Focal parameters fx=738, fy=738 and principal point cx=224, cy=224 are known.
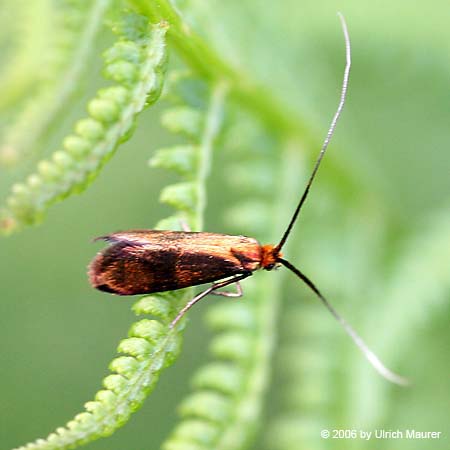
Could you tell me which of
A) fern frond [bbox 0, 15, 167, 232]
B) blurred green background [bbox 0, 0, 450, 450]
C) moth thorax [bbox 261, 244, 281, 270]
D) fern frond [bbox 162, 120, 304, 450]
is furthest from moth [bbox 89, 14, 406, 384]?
fern frond [bbox 0, 15, 167, 232]

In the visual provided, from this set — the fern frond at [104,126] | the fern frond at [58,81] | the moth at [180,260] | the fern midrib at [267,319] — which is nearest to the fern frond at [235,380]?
the fern midrib at [267,319]

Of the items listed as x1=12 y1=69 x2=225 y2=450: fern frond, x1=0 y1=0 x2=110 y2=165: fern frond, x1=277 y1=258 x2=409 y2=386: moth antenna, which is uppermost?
x1=0 y1=0 x2=110 y2=165: fern frond

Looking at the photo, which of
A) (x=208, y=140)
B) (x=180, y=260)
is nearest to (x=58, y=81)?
(x=208, y=140)

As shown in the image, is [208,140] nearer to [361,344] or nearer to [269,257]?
[269,257]

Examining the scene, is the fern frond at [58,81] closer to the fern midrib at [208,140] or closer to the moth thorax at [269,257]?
the fern midrib at [208,140]

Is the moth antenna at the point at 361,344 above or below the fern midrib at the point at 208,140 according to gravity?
below

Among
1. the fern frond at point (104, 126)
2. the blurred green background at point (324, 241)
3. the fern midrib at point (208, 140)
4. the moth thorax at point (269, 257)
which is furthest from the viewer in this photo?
the blurred green background at point (324, 241)

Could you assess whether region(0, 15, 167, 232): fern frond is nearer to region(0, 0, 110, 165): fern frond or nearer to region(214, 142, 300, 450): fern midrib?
region(0, 0, 110, 165): fern frond
